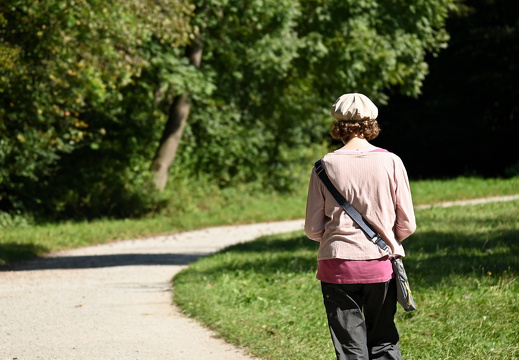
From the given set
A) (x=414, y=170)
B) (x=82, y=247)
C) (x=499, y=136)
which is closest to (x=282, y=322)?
(x=82, y=247)

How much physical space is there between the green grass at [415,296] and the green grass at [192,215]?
161 inches

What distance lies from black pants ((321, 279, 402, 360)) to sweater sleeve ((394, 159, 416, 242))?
282 mm

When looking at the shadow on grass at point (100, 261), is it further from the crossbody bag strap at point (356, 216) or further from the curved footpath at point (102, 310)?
the crossbody bag strap at point (356, 216)

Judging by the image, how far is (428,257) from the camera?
1011cm

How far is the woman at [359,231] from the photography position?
13.9 ft

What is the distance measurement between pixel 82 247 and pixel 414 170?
23.9 metres

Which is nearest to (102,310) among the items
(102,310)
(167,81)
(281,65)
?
(102,310)

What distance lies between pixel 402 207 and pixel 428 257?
5.98 m

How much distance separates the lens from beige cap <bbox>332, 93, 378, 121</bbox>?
432 centimetres

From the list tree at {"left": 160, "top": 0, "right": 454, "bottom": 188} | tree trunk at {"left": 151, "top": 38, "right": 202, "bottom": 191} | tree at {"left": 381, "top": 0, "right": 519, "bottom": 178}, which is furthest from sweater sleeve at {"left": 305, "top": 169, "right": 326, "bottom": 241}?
tree at {"left": 381, "top": 0, "right": 519, "bottom": 178}

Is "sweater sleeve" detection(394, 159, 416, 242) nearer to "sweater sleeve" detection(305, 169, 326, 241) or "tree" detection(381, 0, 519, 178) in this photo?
"sweater sleeve" detection(305, 169, 326, 241)

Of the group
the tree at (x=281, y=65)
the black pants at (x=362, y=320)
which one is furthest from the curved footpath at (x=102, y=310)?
the tree at (x=281, y=65)

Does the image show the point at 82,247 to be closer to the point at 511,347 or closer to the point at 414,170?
the point at 511,347

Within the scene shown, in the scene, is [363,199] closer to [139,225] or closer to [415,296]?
[415,296]
